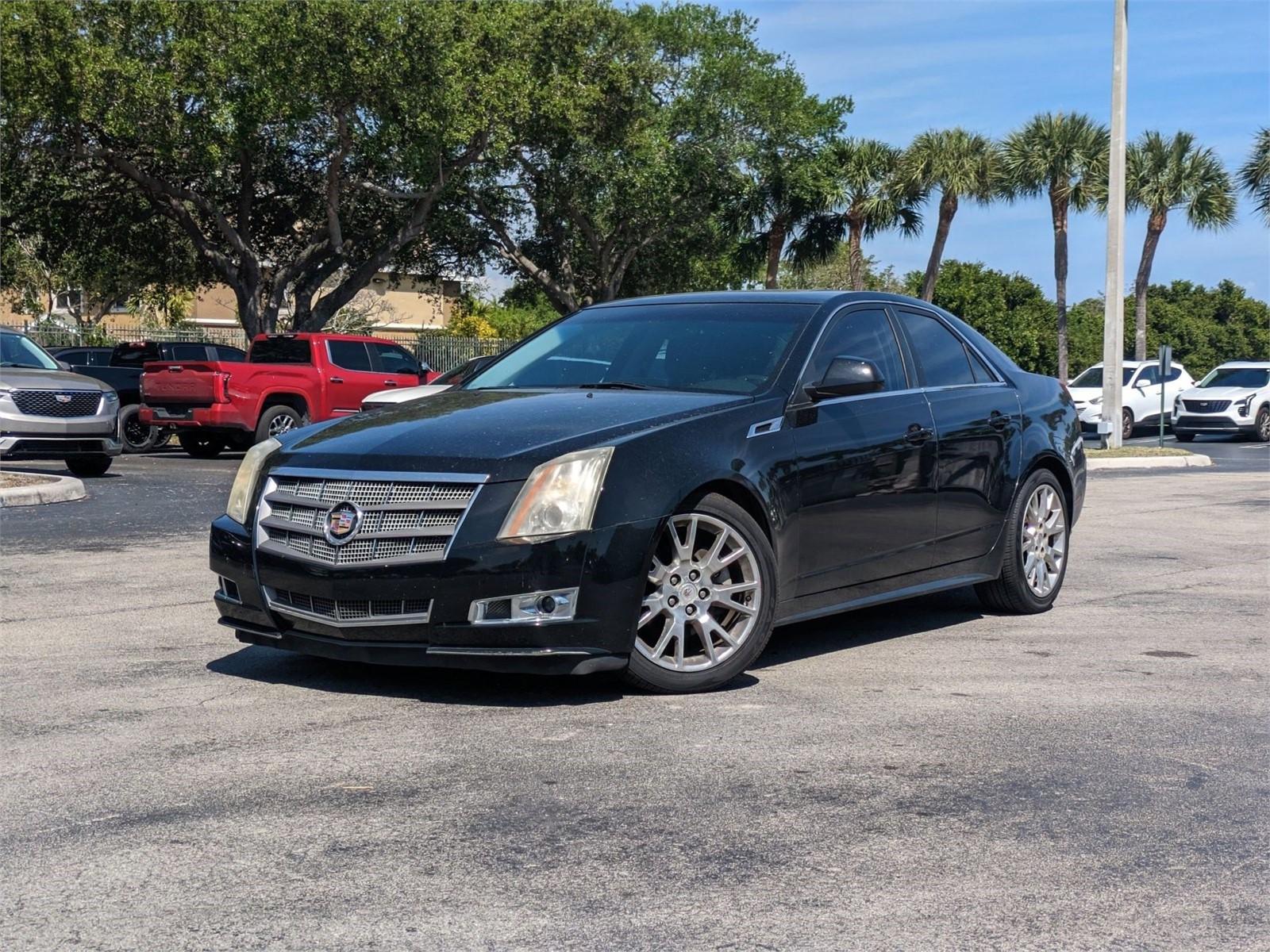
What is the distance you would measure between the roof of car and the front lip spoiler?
7.29 ft

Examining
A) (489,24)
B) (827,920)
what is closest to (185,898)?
(827,920)

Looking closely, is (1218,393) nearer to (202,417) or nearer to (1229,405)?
(1229,405)

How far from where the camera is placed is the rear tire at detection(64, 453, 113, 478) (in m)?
18.4

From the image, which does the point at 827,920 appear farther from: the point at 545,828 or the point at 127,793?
the point at 127,793

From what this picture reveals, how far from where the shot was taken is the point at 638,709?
573 centimetres

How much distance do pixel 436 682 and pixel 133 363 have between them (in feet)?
70.8

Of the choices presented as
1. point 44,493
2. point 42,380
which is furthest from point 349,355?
point 44,493

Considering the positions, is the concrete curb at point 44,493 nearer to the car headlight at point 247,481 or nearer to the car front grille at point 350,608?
the car headlight at point 247,481

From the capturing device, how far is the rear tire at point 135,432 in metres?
23.9

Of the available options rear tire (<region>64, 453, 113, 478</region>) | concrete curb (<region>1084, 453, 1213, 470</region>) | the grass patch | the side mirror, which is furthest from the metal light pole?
the side mirror

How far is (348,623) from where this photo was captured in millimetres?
5750

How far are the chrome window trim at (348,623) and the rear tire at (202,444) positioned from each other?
18.3m

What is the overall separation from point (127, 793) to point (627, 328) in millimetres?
3527

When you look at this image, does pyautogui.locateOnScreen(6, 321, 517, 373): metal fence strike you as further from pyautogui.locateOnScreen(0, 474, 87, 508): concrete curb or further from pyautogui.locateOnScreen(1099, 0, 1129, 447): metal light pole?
pyautogui.locateOnScreen(0, 474, 87, 508): concrete curb
